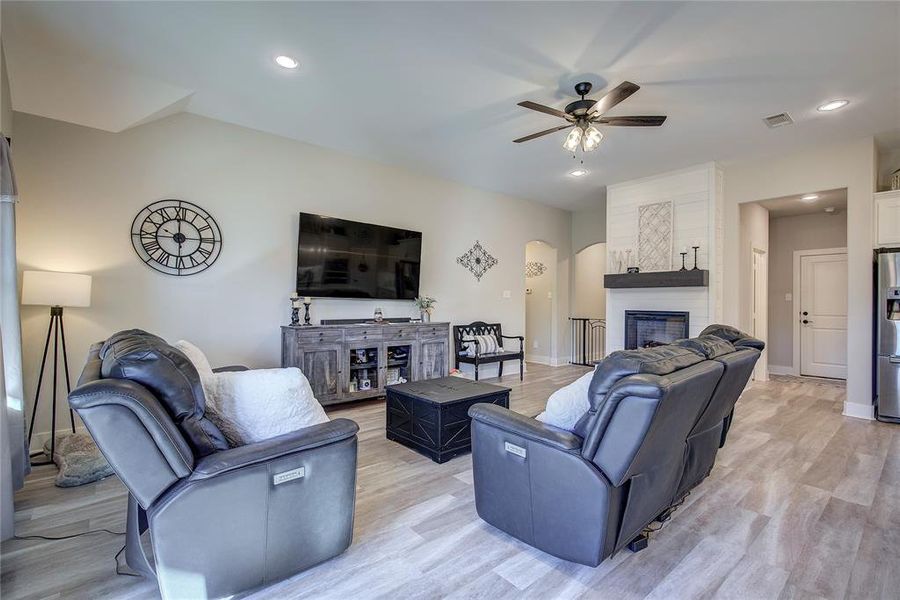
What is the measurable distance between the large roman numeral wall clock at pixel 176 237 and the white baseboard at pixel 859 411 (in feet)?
22.7

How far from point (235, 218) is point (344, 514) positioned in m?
3.47

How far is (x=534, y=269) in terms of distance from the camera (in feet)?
28.2

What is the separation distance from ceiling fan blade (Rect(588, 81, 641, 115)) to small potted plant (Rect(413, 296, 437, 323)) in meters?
3.17

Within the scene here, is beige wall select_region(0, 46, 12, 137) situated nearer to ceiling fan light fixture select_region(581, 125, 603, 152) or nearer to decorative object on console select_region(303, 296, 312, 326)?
decorative object on console select_region(303, 296, 312, 326)

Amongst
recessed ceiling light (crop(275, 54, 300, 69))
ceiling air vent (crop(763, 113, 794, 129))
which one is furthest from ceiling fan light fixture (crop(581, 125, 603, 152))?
recessed ceiling light (crop(275, 54, 300, 69))

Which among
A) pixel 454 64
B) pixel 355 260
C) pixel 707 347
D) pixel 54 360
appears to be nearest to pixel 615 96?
pixel 454 64

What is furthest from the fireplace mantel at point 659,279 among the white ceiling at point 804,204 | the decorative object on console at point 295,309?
the decorative object on console at point 295,309

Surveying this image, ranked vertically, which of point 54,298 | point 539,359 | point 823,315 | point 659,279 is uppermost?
point 659,279

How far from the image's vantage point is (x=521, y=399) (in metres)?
5.01

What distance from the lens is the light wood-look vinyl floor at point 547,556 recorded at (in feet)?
5.76

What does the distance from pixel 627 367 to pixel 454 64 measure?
8.51ft

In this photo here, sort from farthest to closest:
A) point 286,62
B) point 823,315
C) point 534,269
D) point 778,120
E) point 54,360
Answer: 1. point 534,269
2. point 823,315
3. point 778,120
4. point 54,360
5. point 286,62

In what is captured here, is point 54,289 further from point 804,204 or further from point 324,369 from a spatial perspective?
point 804,204

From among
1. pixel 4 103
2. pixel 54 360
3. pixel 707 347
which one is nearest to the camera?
pixel 707 347
